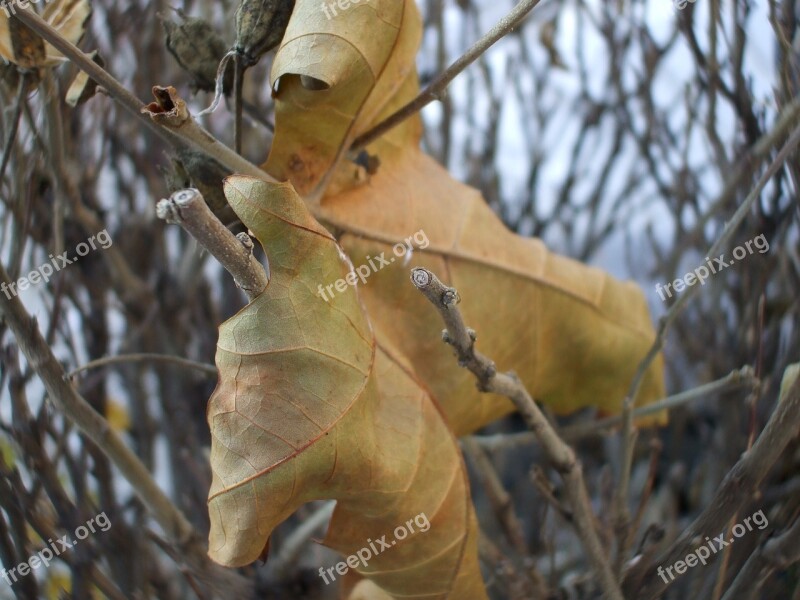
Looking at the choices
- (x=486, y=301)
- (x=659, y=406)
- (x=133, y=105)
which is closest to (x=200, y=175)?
(x=133, y=105)

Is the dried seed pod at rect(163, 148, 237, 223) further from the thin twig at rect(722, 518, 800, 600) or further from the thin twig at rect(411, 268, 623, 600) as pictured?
→ the thin twig at rect(722, 518, 800, 600)

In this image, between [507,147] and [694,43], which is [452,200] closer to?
[694,43]

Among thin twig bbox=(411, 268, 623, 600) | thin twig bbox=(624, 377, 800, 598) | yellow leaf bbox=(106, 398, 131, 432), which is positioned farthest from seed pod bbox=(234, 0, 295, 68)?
yellow leaf bbox=(106, 398, 131, 432)

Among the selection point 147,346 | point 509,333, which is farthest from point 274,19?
point 147,346

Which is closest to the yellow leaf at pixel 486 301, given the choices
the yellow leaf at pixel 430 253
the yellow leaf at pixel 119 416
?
the yellow leaf at pixel 430 253

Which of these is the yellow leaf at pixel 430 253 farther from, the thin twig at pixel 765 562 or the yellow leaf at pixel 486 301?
the thin twig at pixel 765 562

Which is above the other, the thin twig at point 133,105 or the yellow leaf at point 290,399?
the thin twig at point 133,105

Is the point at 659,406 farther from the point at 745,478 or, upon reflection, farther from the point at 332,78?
the point at 332,78
